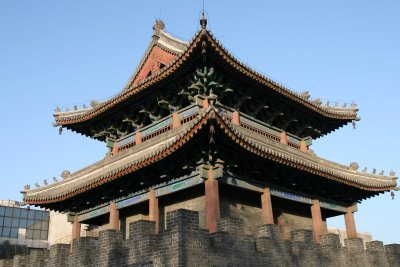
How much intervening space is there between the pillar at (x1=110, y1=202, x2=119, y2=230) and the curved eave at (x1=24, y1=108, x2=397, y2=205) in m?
1.16

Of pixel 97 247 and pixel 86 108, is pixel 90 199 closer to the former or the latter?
pixel 86 108

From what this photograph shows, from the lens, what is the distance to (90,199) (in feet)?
60.7


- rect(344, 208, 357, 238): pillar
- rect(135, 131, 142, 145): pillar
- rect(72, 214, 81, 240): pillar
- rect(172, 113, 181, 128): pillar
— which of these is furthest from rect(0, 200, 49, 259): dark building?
rect(344, 208, 357, 238): pillar

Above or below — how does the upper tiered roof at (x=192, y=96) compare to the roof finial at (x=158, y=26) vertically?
below

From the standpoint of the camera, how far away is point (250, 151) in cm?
1421

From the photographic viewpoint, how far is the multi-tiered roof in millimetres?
14531

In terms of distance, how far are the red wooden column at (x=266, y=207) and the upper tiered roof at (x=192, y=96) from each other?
12.4 feet

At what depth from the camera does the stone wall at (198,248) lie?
1017 cm

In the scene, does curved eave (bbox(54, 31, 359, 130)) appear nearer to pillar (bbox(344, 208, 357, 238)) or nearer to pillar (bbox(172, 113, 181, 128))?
pillar (bbox(172, 113, 181, 128))

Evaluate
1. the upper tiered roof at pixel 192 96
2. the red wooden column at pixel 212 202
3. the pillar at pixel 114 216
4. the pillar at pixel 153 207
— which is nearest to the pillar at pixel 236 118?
the upper tiered roof at pixel 192 96

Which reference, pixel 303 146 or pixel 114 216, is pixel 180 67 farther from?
pixel 303 146

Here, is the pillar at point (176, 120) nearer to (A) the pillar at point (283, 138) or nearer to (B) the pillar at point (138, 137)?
(B) the pillar at point (138, 137)

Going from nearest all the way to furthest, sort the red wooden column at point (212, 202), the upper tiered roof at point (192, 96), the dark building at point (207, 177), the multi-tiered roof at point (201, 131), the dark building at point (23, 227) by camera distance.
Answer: the dark building at point (207, 177) → the red wooden column at point (212, 202) → the multi-tiered roof at point (201, 131) → the upper tiered roof at point (192, 96) → the dark building at point (23, 227)

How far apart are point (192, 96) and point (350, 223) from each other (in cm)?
892
